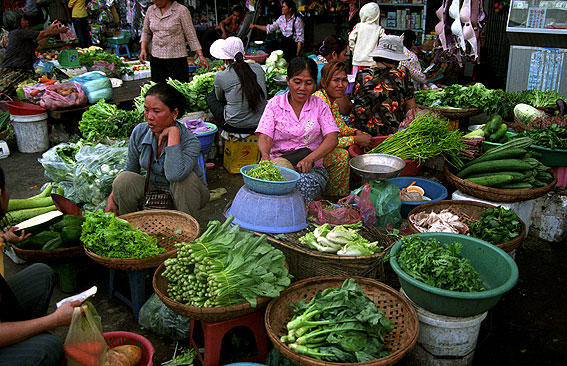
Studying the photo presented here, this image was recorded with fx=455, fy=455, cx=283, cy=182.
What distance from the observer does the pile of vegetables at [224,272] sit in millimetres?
2254

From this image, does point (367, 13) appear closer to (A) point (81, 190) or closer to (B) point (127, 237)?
(A) point (81, 190)

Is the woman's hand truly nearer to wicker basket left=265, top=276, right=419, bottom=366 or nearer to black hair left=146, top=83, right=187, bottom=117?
black hair left=146, top=83, right=187, bottom=117

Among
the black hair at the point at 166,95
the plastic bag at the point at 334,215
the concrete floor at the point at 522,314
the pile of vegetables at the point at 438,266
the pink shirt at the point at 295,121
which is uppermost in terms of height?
the black hair at the point at 166,95

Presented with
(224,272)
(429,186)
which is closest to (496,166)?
(429,186)

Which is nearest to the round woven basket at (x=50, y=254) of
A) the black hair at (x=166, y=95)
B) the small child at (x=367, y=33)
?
the black hair at (x=166, y=95)

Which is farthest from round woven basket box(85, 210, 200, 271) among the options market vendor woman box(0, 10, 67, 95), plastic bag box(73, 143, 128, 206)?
market vendor woman box(0, 10, 67, 95)

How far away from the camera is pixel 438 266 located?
2350 millimetres

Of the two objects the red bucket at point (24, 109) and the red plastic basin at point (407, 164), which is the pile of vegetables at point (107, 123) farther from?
the red plastic basin at point (407, 164)

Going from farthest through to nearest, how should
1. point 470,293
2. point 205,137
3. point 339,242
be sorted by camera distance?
point 205,137 → point 339,242 → point 470,293

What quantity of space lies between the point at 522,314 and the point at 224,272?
2.19 metres

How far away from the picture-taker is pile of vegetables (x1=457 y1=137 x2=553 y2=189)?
366 centimetres

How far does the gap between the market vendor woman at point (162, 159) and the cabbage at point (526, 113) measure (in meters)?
3.45

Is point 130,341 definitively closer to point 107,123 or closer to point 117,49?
point 107,123

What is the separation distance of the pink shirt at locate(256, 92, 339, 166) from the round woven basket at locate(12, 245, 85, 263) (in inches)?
67.7
